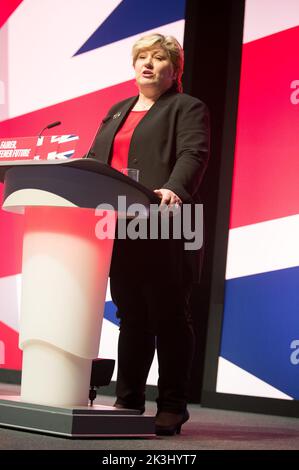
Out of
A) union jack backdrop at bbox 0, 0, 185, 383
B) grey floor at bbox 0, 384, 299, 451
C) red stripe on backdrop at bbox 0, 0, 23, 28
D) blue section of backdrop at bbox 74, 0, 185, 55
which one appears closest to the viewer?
grey floor at bbox 0, 384, 299, 451

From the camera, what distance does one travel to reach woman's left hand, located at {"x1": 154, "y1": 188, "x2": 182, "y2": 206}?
2.35 metres

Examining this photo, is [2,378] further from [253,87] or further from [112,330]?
[253,87]

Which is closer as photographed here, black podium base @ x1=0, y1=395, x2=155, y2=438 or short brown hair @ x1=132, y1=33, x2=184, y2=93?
black podium base @ x1=0, y1=395, x2=155, y2=438

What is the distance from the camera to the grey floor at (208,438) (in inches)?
85.2

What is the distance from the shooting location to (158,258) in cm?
264

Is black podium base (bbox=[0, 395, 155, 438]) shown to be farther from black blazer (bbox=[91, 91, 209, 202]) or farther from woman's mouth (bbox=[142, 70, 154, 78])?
woman's mouth (bbox=[142, 70, 154, 78])

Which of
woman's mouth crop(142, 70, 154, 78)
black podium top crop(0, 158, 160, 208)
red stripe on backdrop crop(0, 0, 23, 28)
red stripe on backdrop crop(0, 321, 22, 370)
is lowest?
red stripe on backdrop crop(0, 321, 22, 370)

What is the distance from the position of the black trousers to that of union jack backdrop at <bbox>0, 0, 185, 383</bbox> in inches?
67.7

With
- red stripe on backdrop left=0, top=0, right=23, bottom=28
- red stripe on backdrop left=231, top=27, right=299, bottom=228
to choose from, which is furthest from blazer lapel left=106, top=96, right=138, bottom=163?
red stripe on backdrop left=0, top=0, right=23, bottom=28

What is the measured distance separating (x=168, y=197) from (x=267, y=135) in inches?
73.6

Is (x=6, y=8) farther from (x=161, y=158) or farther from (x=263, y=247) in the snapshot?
(x=161, y=158)

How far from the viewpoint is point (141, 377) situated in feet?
8.96
